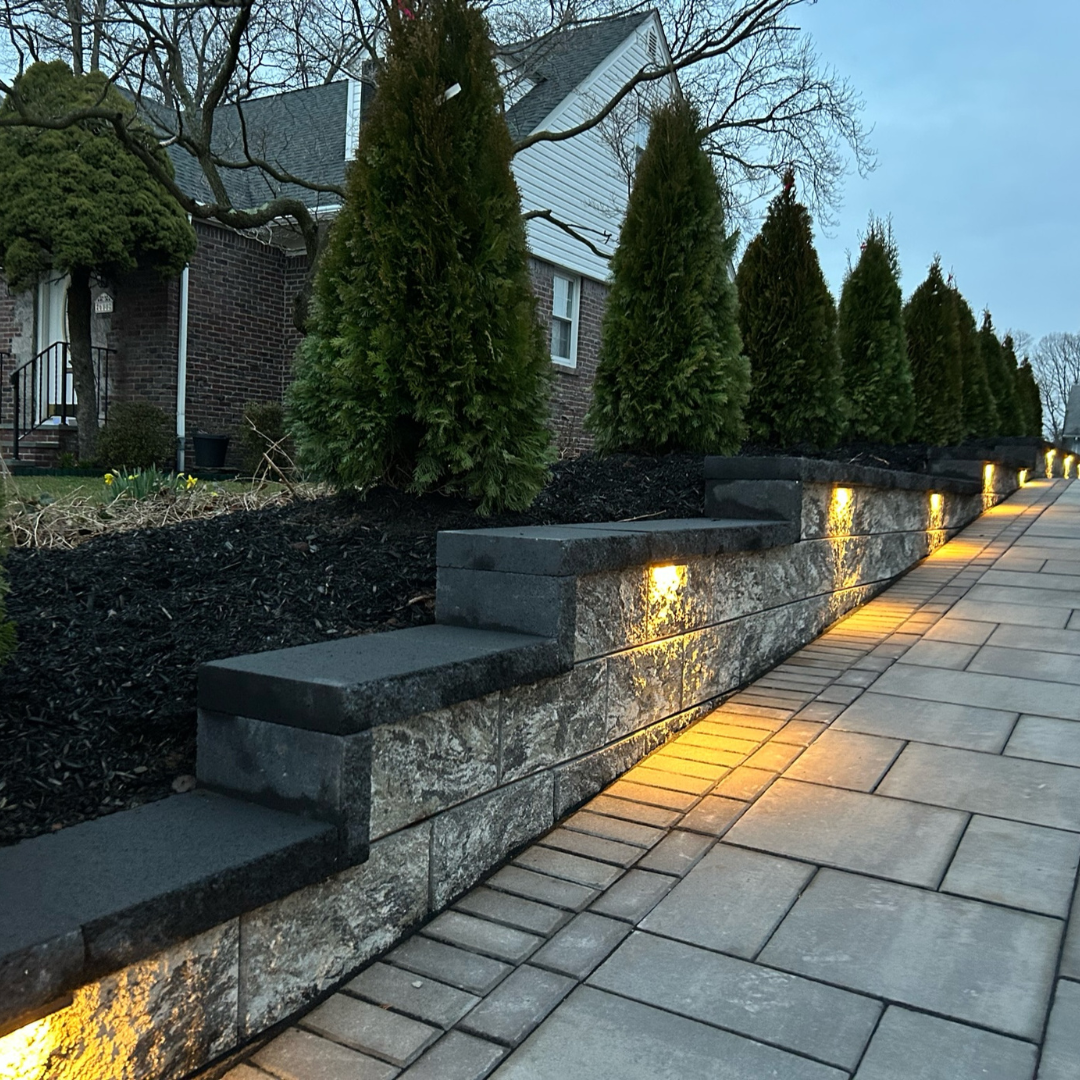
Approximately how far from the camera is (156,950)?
1694 mm

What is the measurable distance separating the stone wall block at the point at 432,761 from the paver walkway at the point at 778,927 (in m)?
0.32

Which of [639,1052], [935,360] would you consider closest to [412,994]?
[639,1052]

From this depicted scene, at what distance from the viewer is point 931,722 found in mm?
3883

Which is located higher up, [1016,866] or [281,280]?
[281,280]

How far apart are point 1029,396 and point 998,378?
4.74 meters

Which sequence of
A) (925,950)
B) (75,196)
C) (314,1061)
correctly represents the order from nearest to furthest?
(314,1061) → (925,950) → (75,196)

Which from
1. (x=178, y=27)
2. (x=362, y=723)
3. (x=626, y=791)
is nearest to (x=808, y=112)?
(x=178, y=27)

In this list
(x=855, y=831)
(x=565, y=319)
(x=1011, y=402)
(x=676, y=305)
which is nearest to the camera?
(x=855, y=831)

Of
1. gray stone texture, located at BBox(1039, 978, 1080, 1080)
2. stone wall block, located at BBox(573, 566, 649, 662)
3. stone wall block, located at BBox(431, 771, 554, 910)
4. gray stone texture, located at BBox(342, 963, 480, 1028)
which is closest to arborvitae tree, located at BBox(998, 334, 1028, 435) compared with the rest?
stone wall block, located at BBox(573, 566, 649, 662)

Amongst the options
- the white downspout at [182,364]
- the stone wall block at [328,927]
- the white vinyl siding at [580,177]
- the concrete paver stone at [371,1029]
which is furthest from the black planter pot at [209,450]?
the concrete paver stone at [371,1029]

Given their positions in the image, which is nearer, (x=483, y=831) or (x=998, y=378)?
(x=483, y=831)

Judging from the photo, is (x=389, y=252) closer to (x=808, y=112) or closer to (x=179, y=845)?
(x=179, y=845)

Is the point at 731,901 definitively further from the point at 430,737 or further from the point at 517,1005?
the point at 430,737

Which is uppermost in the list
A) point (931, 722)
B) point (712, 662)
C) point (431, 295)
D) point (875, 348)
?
point (875, 348)
